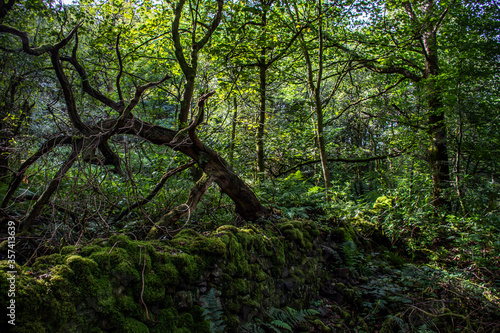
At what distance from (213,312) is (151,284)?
0.65 m

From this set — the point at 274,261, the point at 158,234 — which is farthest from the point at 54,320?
Answer: the point at 274,261

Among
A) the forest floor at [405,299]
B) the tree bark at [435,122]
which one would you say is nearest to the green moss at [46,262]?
the forest floor at [405,299]

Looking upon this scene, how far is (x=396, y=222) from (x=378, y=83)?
7.27 m

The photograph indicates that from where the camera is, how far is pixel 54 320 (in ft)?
5.45

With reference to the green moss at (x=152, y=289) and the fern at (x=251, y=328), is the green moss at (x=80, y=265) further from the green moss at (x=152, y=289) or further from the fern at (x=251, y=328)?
the fern at (x=251, y=328)

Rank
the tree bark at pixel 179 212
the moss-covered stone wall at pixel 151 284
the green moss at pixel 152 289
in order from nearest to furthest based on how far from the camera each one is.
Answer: the moss-covered stone wall at pixel 151 284, the green moss at pixel 152 289, the tree bark at pixel 179 212

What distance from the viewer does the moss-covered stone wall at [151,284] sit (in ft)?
5.56

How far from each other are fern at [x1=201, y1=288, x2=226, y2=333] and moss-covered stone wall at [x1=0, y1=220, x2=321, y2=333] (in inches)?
2.1

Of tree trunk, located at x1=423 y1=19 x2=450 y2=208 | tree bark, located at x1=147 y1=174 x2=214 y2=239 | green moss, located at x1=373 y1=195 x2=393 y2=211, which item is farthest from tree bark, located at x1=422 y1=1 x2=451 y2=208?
tree bark, located at x1=147 y1=174 x2=214 y2=239

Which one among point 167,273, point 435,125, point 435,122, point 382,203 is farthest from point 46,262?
point 435,122

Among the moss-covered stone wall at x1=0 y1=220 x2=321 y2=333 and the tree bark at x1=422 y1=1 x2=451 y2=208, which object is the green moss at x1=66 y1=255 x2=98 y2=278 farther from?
the tree bark at x1=422 y1=1 x2=451 y2=208

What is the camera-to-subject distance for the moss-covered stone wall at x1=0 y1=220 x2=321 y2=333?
169 cm

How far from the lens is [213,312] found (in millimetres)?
2537

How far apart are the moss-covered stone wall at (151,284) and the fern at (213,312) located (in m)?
0.05
